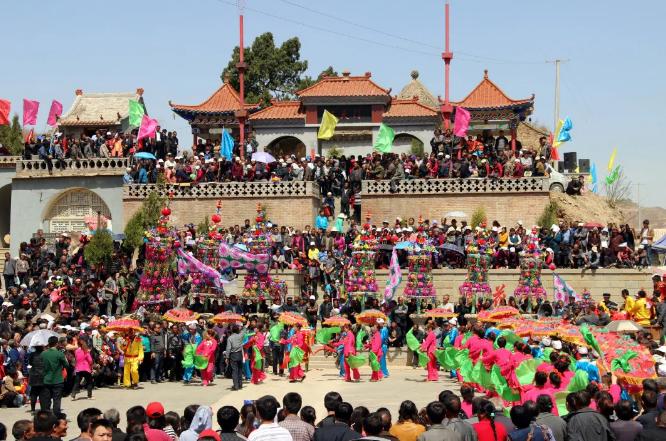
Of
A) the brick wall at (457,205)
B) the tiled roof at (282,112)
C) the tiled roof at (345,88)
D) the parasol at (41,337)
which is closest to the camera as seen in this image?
the parasol at (41,337)

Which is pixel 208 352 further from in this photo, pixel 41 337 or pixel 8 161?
pixel 8 161

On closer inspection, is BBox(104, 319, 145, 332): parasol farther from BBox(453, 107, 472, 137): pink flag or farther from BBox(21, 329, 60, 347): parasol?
BBox(453, 107, 472, 137): pink flag

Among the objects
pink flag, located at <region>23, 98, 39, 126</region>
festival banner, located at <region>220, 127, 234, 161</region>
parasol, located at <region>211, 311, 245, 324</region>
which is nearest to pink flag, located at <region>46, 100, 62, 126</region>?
pink flag, located at <region>23, 98, 39, 126</region>

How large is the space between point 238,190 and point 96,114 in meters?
9.82

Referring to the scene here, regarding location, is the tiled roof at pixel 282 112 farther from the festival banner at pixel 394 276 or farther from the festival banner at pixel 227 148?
the festival banner at pixel 394 276

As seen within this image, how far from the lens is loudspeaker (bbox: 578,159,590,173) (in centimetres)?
4754

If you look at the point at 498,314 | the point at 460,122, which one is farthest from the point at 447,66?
the point at 498,314

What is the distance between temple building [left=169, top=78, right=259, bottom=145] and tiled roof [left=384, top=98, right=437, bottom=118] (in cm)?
578

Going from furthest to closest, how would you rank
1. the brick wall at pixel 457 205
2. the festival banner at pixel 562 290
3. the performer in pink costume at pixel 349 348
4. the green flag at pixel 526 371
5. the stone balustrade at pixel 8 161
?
the stone balustrade at pixel 8 161 < the brick wall at pixel 457 205 < the festival banner at pixel 562 290 < the performer in pink costume at pixel 349 348 < the green flag at pixel 526 371

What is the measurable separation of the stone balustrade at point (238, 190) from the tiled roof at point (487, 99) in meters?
8.56

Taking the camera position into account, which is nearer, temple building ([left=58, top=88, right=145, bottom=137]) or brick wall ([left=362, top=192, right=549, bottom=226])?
brick wall ([left=362, top=192, right=549, bottom=226])

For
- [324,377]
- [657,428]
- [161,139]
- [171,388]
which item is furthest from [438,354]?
[161,139]

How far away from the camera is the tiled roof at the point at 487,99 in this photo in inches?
1645

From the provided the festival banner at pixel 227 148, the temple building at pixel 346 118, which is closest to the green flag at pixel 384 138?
the festival banner at pixel 227 148
